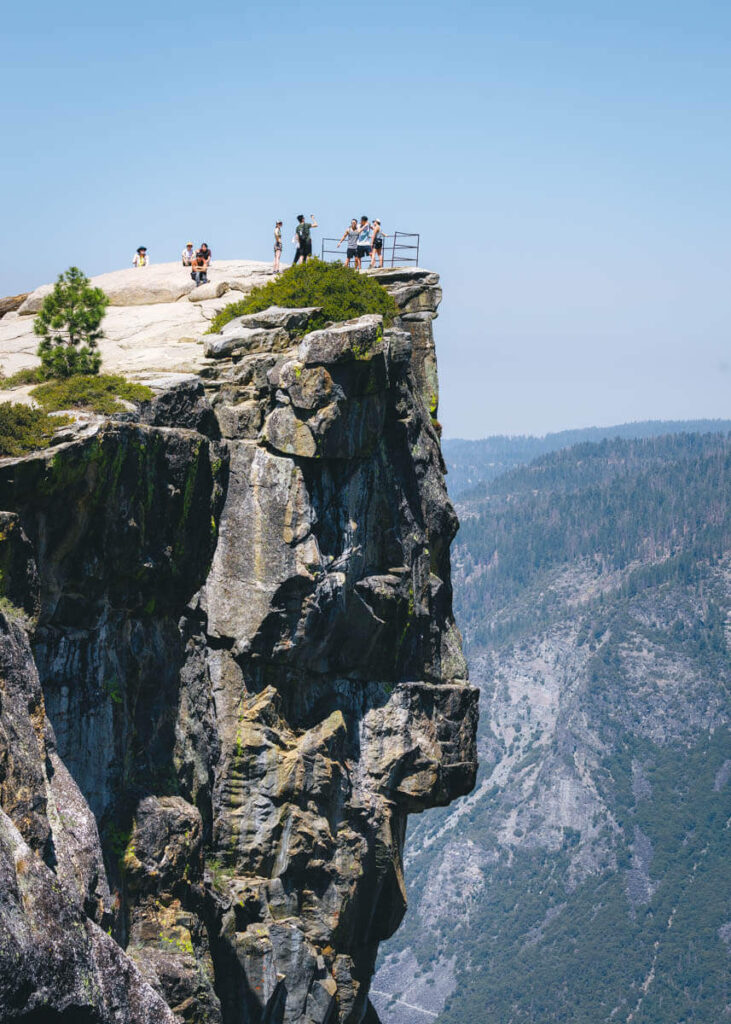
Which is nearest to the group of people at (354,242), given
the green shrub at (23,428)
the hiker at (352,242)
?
the hiker at (352,242)

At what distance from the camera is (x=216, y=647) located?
39000 millimetres

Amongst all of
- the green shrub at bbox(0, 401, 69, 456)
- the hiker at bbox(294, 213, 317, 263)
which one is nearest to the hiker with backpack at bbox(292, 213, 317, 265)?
the hiker at bbox(294, 213, 317, 263)

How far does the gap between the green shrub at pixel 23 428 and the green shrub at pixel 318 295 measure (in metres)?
14.0

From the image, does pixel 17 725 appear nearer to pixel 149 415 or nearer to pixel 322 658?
pixel 149 415

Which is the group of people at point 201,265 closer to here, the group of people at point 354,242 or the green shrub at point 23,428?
the group of people at point 354,242

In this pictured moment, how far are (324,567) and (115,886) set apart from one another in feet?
42.6

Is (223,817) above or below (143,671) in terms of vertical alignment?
below

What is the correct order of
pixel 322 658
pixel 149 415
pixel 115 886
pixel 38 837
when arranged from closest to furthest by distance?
pixel 38 837 → pixel 115 886 → pixel 149 415 → pixel 322 658

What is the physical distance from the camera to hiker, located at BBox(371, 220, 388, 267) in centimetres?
5278

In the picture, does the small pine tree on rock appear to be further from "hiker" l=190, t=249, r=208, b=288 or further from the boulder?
"hiker" l=190, t=249, r=208, b=288

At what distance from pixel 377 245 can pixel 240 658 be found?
2147 cm

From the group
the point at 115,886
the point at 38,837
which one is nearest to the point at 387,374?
the point at 115,886

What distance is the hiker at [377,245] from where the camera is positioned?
173 feet

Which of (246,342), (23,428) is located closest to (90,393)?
(23,428)
